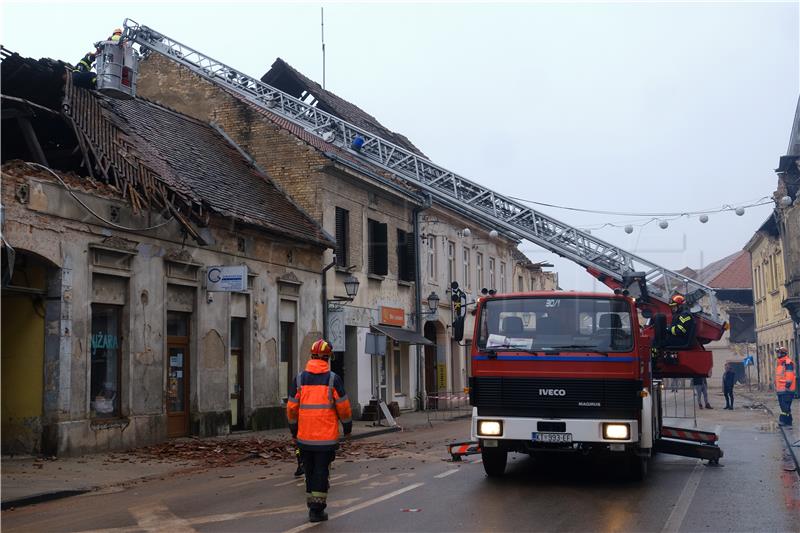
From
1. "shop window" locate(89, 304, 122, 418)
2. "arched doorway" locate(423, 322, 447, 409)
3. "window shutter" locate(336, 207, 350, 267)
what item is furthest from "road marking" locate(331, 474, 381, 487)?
"arched doorway" locate(423, 322, 447, 409)

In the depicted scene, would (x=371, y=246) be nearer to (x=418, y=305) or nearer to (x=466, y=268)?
(x=418, y=305)

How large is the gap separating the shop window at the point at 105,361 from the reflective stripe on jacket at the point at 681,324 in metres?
10.4

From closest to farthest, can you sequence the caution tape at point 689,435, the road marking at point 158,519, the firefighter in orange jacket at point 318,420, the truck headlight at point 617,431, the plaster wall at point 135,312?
the road marking at point 158,519 < the firefighter in orange jacket at point 318,420 < the truck headlight at point 617,431 < the caution tape at point 689,435 < the plaster wall at point 135,312

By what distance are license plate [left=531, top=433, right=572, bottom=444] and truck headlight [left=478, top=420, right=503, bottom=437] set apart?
0.44 meters

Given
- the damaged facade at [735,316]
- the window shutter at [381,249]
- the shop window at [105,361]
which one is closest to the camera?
the shop window at [105,361]

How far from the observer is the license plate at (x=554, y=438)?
10.9 meters

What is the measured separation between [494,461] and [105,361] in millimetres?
8744

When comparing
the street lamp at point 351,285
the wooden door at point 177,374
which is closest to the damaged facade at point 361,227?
the street lamp at point 351,285

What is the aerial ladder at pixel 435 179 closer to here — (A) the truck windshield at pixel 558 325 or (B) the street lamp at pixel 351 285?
(B) the street lamp at pixel 351 285

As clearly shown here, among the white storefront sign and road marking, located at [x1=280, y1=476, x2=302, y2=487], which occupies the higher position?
the white storefront sign

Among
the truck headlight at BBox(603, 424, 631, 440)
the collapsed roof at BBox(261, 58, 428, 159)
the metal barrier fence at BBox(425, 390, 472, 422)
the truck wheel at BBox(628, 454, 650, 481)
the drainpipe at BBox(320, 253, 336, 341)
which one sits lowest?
the metal barrier fence at BBox(425, 390, 472, 422)

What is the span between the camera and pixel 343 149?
28891mm

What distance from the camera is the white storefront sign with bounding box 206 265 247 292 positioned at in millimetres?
19484

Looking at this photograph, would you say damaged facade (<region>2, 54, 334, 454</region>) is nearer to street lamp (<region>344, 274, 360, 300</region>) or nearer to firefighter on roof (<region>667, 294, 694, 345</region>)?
street lamp (<region>344, 274, 360, 300</region>)
